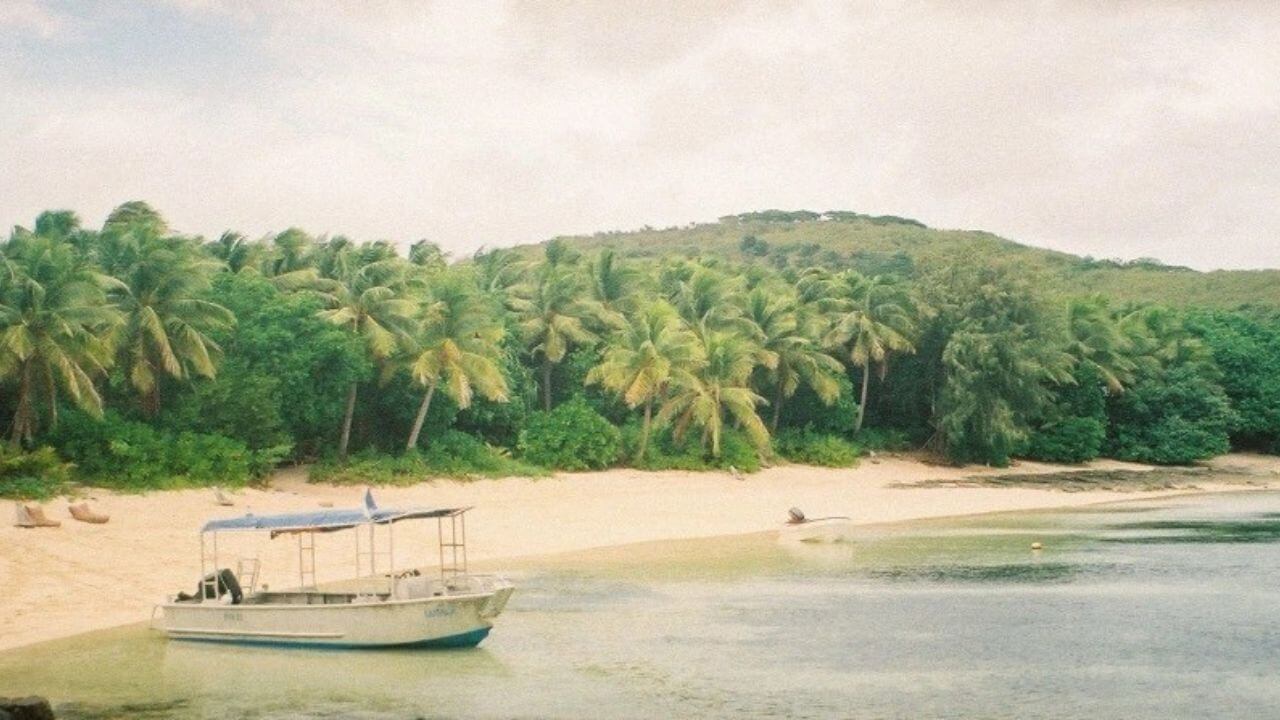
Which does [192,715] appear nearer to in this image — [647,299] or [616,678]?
[616,678]

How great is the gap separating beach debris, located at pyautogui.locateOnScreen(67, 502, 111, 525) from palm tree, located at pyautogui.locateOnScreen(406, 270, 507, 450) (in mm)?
16829

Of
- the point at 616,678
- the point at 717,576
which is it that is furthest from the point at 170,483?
the point at 616,678

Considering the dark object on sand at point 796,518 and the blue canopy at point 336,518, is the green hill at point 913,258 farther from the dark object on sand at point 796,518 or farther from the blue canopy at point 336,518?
the blue canopy at point 336,518

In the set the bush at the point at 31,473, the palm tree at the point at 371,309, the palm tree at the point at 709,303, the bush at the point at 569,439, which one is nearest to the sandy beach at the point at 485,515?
the bush at the point at 31,473

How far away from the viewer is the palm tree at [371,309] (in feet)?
180

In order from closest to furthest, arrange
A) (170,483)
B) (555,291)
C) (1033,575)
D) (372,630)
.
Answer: (372,630), (1033,575), (170,483), (555,291)

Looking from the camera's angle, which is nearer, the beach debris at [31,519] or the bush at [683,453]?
the beach debris at [31,519]

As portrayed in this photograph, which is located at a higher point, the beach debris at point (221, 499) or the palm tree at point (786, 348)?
the palm tree at point (786, 348)

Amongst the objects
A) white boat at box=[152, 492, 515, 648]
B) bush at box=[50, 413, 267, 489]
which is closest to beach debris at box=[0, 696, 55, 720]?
white boat at box=[152, 492, 515, 648]

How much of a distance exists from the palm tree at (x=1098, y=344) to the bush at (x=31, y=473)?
5877cm

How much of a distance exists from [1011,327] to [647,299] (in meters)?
19.8

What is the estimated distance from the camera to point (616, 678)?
86.4ft

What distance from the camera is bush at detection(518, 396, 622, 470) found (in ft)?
204

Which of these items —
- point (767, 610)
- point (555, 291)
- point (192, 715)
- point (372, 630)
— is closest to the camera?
point (192, 715)
